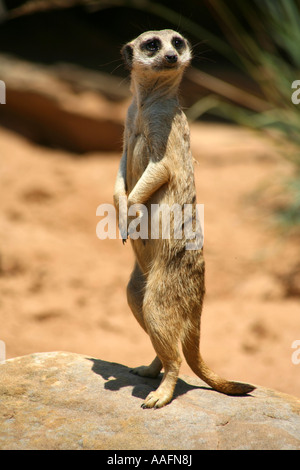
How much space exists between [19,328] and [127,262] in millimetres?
1537

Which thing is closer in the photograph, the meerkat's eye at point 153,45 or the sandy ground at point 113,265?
the meerkat's eye at point 153,45

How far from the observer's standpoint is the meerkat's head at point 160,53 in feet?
8.68

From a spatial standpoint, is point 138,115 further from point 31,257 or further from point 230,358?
point 31,257

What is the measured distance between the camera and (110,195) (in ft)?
21.2

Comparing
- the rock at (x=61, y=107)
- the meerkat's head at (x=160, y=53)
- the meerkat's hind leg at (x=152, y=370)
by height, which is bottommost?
the meerkat's hind leg at (x=152, y=370)

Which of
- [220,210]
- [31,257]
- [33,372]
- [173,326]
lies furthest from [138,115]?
[220,210]

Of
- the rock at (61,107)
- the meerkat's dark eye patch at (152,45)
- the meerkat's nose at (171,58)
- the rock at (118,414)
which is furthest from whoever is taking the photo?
the rock at (61,107)

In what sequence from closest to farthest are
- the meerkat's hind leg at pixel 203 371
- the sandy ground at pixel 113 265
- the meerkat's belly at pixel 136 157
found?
the meerkat's belly at pixel 136 157
the meerkat's hind leg at pixel 203 371
the sandy ground at pixel 113 265

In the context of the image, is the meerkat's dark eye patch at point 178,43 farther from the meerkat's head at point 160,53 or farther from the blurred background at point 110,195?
the blurred background at point 110,195

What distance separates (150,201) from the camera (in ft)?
9.29

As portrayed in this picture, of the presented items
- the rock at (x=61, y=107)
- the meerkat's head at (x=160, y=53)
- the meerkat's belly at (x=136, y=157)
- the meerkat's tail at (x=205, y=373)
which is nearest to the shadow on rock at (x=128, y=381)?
the meerkat's tail at (x=205, y=373)

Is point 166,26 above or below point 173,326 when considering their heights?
above

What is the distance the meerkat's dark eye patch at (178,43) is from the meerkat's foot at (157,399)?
180cm

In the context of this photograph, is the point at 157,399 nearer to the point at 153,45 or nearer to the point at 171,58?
the point at 171,58
